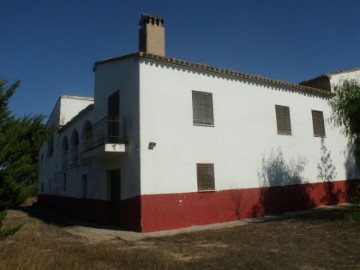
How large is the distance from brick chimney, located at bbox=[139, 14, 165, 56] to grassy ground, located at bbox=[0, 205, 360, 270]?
24.5 feet

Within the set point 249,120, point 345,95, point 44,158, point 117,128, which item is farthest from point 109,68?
point 44,158

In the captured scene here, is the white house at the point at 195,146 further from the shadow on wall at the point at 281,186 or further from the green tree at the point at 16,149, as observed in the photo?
the green tree at the point at 16,149

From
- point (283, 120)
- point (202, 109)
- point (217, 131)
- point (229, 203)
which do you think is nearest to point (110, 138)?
point (202, 109)

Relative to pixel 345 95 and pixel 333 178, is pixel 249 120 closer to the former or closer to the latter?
pixel 345 95

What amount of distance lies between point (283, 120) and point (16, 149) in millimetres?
12174

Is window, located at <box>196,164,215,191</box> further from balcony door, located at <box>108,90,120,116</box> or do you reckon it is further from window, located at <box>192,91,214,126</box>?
balcony door, located at <box>108,90,120,116</box>

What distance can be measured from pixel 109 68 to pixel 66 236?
7.04 metres

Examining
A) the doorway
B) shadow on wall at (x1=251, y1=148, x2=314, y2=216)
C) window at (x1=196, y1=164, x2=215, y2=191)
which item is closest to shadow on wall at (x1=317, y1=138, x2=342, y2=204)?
shadow on wall at (x1=251, y1=148, x2=314, y2=216)

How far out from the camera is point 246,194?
13.7 metres

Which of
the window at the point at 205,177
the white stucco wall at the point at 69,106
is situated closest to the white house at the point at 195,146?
the window at the point at 205,177

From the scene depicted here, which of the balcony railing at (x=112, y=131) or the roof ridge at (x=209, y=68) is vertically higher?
the roof ridge at (x=209, y=68)

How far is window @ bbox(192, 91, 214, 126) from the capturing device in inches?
508

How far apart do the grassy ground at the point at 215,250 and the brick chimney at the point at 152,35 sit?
746 centimetres

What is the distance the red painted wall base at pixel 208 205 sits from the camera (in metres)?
11.3
